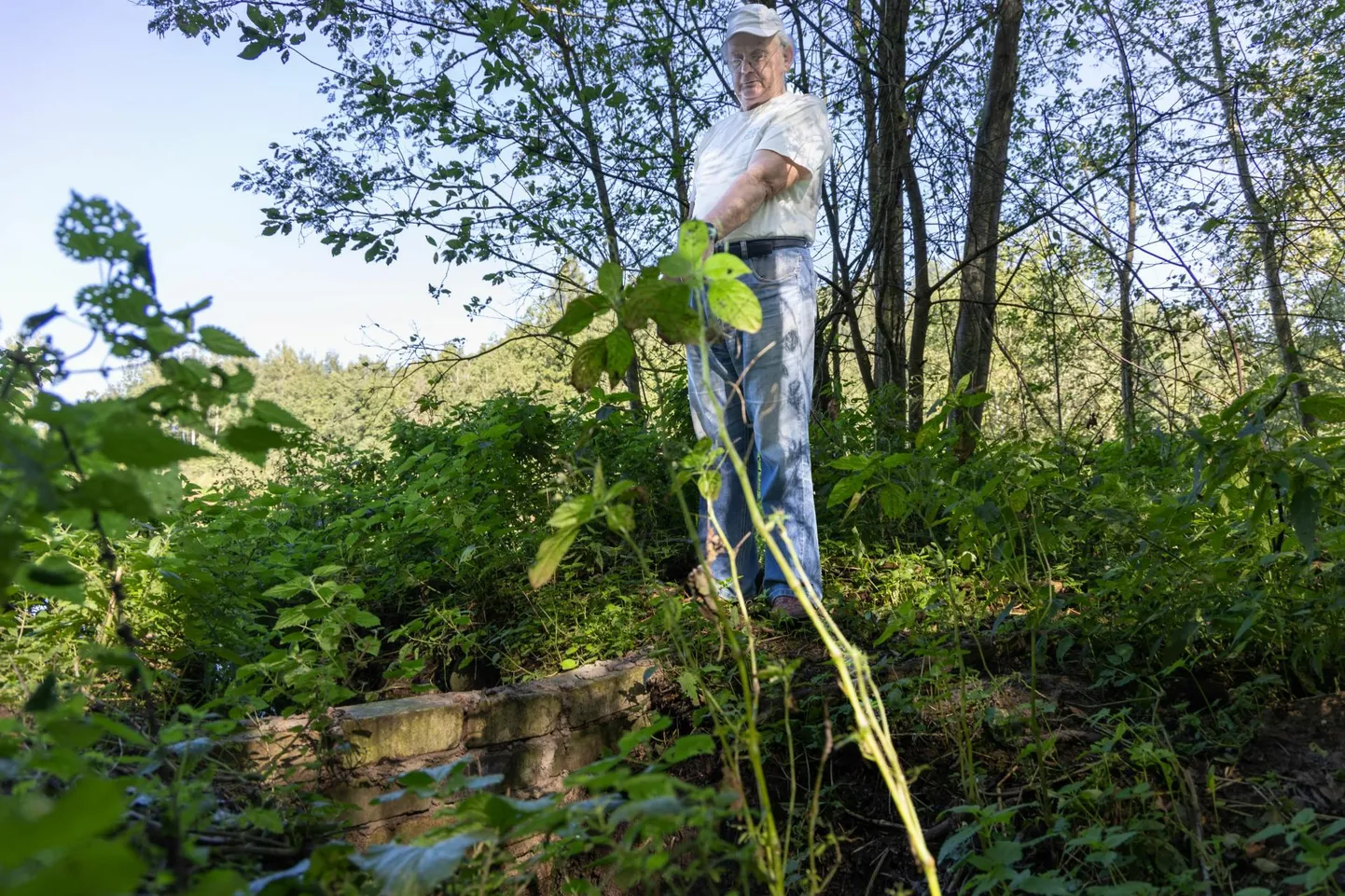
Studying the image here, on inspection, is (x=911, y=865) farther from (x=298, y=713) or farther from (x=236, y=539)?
(x=236, y=539)

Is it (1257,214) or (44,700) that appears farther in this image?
(1257,214)

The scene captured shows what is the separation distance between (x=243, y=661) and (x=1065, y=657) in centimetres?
243

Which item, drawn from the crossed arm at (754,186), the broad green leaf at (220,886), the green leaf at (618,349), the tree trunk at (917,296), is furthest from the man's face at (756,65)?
the broad green leaf at (220,886)

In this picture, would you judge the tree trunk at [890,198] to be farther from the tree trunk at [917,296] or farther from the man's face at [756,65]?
the man's face at [756,65]

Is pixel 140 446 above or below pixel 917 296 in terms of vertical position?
below

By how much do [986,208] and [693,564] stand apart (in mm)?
2730

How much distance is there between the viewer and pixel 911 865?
2.02 meters

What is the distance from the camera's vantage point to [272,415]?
1.06 meters

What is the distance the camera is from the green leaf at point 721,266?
47.9 inches

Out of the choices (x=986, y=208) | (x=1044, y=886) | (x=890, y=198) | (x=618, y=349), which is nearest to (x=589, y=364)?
(x=618, y=349)

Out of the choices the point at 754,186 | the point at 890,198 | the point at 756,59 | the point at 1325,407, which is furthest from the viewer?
the point at 890,198

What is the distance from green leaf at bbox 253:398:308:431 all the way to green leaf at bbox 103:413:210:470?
169mm

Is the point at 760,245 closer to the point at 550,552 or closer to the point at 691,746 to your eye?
the point at 550,552

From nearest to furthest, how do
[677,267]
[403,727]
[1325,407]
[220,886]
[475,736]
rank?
[220,886] < [677,267] < [1325,407] < [403,727] < [475,736]
